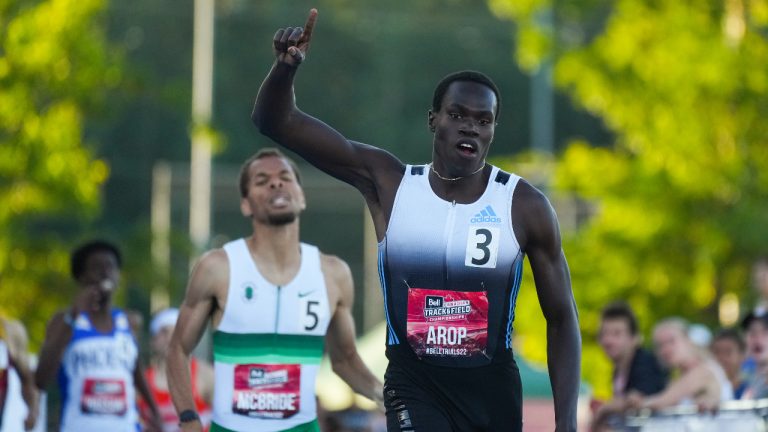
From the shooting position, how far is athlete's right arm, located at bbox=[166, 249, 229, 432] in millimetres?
8586

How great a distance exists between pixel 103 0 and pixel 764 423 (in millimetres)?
10729

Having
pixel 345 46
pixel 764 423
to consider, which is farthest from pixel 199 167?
pixel 764 423

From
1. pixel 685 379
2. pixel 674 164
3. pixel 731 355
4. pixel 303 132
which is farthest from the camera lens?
pixel 674 164

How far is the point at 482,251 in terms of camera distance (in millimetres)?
6535

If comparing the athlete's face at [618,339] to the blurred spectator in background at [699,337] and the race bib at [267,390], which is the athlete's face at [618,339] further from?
the race bib at [267,390]

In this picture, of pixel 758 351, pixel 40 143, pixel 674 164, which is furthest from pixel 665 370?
pixel 40 143

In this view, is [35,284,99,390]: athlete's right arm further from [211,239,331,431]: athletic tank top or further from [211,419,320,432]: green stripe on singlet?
[211,419,320,432]: green stripe on singlet

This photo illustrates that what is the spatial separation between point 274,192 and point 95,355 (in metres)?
3.37

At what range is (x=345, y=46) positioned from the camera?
1652 inches

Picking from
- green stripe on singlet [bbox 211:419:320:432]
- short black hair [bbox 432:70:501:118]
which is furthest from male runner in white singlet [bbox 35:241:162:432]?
short black hair [bbox 432:70:501:118]

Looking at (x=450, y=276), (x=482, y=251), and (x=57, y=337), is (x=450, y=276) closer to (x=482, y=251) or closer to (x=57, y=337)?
(x=482, y=251)

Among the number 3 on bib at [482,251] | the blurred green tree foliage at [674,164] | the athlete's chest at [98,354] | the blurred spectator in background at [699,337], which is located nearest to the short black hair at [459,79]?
the number 3 on bib at [482,251]

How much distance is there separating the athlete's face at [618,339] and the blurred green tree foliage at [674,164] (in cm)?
609

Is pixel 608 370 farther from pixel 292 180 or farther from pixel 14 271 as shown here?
pixel 292 180
